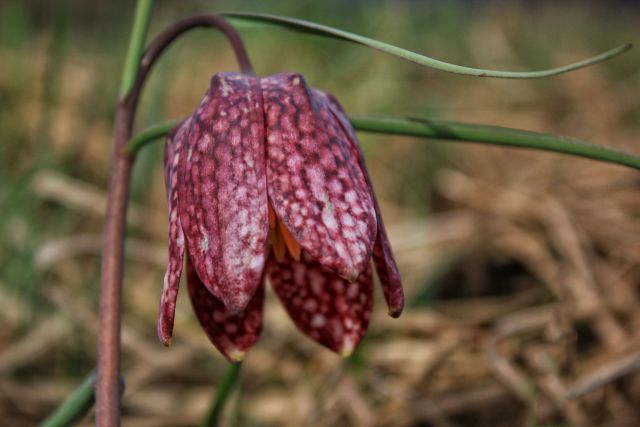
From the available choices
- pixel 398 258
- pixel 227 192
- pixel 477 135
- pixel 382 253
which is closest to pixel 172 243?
pixel 227 192

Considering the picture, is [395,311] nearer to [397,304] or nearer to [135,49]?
[397,304]

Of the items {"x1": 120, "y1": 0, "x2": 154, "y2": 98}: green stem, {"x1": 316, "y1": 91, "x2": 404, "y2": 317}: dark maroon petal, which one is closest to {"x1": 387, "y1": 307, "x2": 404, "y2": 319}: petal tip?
{"x1": 316, "y1": 91, "x2": 404, "y2": 317}: dark maroon petal

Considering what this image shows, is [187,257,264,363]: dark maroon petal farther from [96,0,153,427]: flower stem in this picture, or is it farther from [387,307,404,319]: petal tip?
[387,307,404,319]: petal tip

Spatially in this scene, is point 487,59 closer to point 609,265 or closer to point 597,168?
point 597,168

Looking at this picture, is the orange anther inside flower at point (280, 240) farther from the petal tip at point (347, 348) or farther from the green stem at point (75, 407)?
the green stem at point (75, 407)

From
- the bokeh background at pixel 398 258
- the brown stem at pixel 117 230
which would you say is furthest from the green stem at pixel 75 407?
the bokeh background at pixel 398 258

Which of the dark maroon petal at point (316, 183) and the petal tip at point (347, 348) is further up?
the dark maroon petal at point (316, 183)
